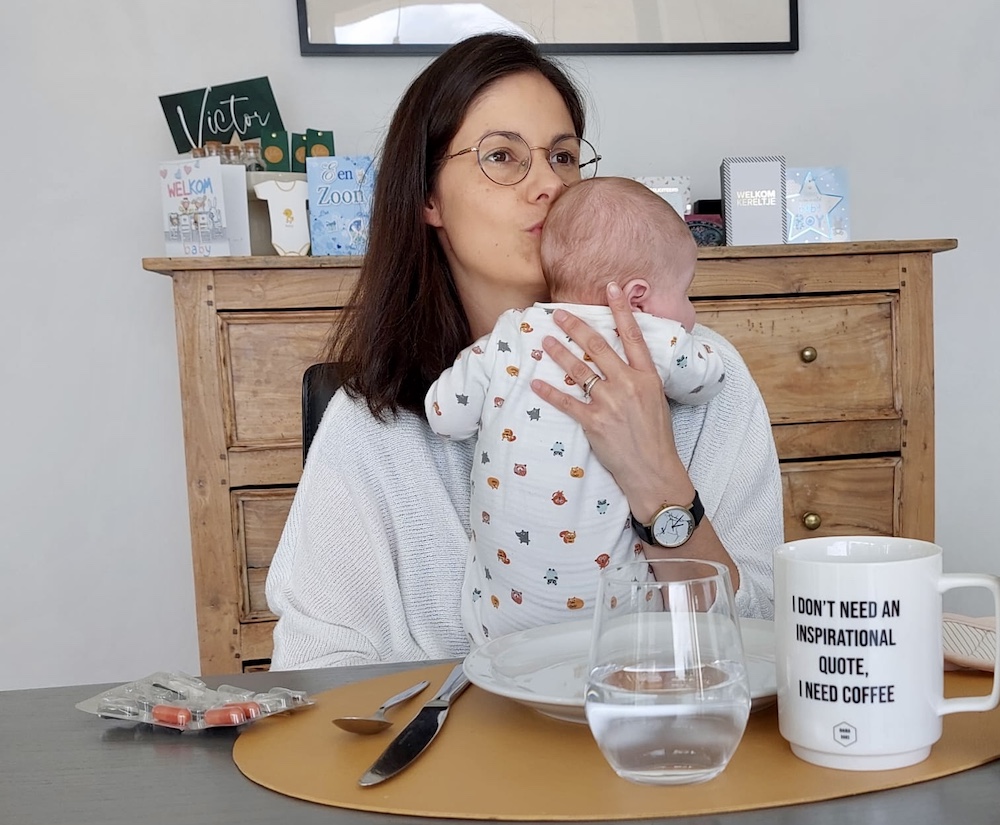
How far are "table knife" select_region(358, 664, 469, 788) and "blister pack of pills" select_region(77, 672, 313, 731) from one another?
0.33ft

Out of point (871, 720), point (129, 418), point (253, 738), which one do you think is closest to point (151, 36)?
point (129, 418)

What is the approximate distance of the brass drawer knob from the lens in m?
2.38

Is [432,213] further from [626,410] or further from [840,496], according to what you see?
[840,496]

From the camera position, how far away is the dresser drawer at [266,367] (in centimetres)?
226

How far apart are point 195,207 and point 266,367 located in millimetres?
371

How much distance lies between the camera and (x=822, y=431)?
2.41 m

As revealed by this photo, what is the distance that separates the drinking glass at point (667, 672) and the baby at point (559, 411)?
63cm

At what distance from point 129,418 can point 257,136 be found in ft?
2.56

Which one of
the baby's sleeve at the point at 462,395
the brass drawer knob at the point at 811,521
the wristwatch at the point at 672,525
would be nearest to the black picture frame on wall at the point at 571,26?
the brass drawer knob at the point at 811,521

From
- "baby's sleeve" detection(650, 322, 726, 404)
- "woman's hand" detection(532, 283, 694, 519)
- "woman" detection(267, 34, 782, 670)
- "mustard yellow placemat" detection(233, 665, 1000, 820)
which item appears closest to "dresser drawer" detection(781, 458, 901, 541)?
"woman" detection(267, 34, 782, 670)

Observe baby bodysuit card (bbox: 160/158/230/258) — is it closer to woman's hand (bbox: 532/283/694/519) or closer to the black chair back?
the black chair back

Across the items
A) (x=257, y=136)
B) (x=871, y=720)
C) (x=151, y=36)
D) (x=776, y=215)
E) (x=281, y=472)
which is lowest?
(x=281, y=472)

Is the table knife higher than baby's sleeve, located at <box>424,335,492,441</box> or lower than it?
lower

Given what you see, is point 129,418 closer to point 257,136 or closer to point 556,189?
point 257,136
